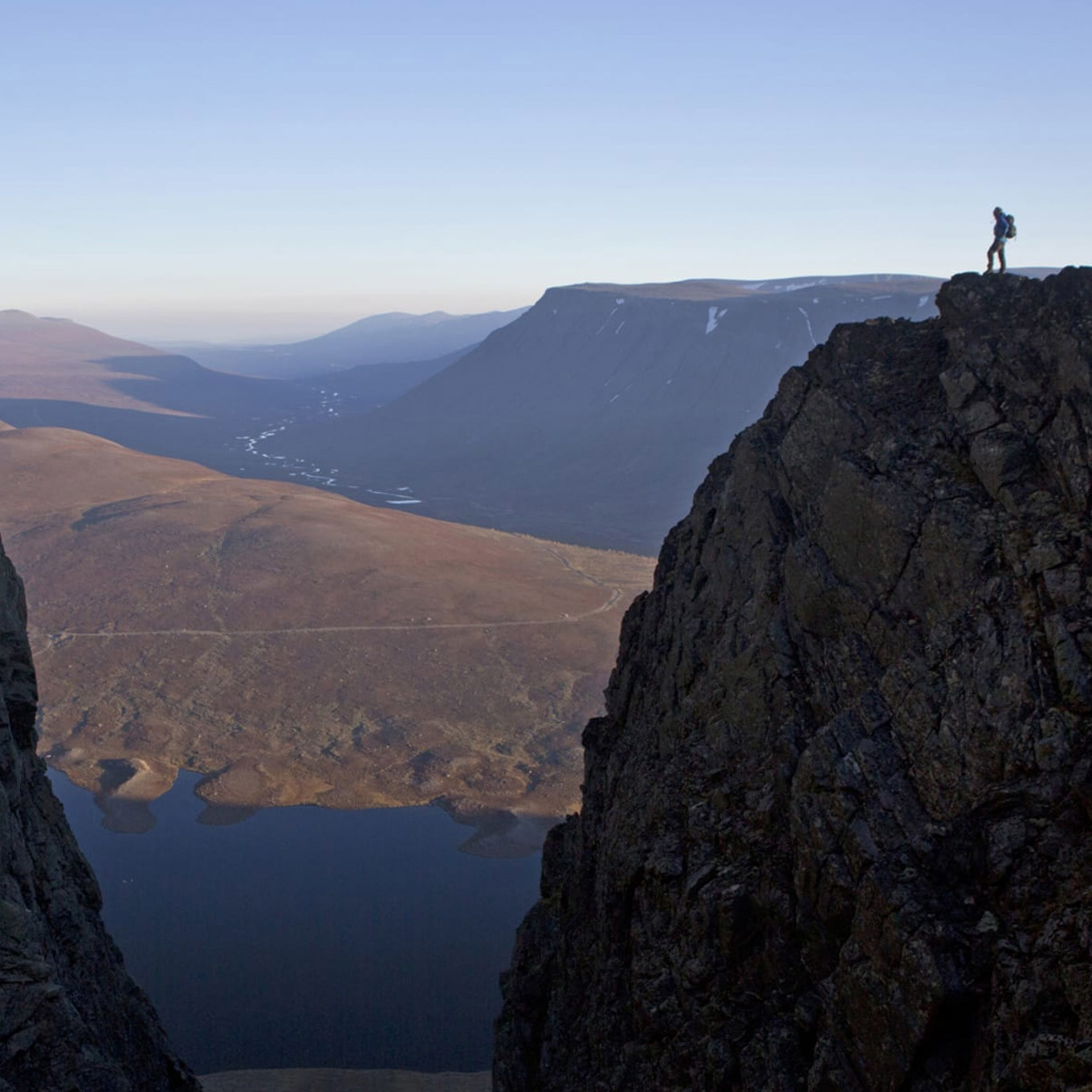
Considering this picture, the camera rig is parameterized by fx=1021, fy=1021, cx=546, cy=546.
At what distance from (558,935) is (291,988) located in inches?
588

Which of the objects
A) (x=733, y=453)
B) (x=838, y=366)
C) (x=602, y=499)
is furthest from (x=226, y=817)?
(x=602, y=499)

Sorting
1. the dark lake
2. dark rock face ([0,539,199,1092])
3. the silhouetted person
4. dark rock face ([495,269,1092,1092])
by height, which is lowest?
the dark lake

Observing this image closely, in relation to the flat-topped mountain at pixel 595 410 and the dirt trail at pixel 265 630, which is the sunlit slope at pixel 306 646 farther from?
the flat-topped mountain at pixel 595 410

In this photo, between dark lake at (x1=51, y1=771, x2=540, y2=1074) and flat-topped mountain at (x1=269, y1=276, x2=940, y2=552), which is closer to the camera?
dark lake at (x1=51, y1=771, x2=540, y2=1074)

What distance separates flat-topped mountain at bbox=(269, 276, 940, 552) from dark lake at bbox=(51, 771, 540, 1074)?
5856cm

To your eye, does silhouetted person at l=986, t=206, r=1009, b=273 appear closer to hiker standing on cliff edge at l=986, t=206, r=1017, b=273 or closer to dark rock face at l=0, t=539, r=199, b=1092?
hiker standing on cliff edge at l=986, t=206, r=1017, b=273

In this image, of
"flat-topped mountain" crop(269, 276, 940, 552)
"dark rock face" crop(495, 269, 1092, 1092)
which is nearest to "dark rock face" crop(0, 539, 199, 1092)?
"dark rock face" crop(495, 269, 1092, 1092)

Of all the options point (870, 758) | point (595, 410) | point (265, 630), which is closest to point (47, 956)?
point (870, 758)

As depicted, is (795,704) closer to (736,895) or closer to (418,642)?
(736,895)

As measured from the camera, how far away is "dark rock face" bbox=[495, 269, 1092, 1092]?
9914mm

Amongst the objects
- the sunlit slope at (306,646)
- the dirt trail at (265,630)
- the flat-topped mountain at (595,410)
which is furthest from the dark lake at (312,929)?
the flat-topped mountain at (595,410)

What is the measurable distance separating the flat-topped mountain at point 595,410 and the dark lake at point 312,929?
58.6 m

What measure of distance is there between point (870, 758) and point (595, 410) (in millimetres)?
137403

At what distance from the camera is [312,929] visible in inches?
1346
